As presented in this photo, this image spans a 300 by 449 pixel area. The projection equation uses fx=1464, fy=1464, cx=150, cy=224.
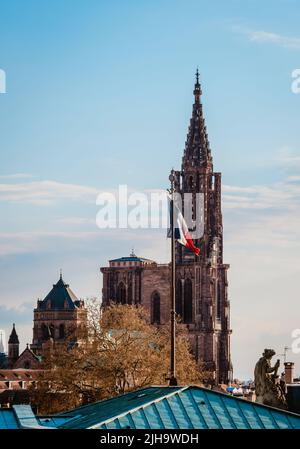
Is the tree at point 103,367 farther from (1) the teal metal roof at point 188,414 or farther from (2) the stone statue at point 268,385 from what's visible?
(1) the teal metal roof at point 188,414

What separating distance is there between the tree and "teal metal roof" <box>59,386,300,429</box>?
199ft

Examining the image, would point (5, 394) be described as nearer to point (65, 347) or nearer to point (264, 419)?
point (65, 347)

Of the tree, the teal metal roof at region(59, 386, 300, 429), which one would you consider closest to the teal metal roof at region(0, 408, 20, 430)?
the teal metal roof at region(59, 386, 300, 429)

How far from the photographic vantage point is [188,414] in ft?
134

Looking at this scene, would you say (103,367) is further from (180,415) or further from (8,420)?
(180,415)

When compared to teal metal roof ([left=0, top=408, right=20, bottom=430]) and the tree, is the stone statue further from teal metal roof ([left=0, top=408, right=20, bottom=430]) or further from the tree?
the tree

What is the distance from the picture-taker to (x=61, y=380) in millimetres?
107000

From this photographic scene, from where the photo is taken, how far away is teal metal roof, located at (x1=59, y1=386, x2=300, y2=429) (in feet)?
131

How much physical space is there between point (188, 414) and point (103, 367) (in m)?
65.4

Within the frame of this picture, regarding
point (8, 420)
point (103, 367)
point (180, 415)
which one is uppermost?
point (103, 367)

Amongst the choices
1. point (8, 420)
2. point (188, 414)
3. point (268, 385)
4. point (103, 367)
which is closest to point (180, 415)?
point (188, 414)
